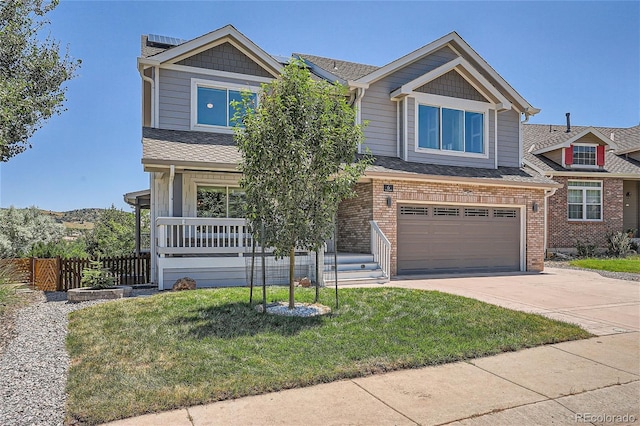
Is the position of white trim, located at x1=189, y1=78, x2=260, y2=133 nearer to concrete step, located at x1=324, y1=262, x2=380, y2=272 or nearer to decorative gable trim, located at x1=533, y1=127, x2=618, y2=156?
concrete step, located at x1=324, y1=262, x2=380, y2=272

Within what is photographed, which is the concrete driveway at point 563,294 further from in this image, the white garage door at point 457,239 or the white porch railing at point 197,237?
the white porch railing at point 197,237

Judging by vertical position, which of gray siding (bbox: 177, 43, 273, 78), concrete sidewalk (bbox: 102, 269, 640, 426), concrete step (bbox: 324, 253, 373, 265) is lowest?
concrete sidewalk (bbox: 102, 269, 640, 426)

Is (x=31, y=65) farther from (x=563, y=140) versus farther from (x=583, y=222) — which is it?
(x=583, y=222)

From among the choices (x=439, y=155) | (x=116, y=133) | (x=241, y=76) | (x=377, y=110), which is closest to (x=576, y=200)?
(x=439, y=155)

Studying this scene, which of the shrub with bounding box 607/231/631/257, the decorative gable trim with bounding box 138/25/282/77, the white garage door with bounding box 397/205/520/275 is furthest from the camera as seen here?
the shrub with bounding box 607/231/631/257

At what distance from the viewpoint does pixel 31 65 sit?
1257cm

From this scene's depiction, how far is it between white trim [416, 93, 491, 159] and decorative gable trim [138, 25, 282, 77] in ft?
16.1

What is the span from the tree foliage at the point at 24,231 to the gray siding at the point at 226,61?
8.63 m

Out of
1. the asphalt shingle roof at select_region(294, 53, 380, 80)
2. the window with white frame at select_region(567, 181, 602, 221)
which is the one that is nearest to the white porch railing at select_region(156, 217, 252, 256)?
the asphalt shingle roof at select_region(294, 53, 380, 80)

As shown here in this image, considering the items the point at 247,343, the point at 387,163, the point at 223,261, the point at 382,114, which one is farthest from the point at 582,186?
the point at 247,343

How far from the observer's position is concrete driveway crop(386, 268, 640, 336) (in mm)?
7945

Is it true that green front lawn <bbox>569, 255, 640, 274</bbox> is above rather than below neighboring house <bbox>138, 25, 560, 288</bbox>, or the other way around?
below

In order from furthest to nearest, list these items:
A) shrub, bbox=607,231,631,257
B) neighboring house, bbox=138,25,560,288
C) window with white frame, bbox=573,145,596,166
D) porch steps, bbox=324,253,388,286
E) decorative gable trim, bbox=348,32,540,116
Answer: window with white frame, bbox=573,145,596,166
shrub, bbox=607,231,631,257
decorative gable trim, bbox=348,32,540,116
porch steps, bbox=324,253,388,286
neighboring house, bbox=138,25,560,288

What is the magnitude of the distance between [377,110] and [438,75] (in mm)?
2572
